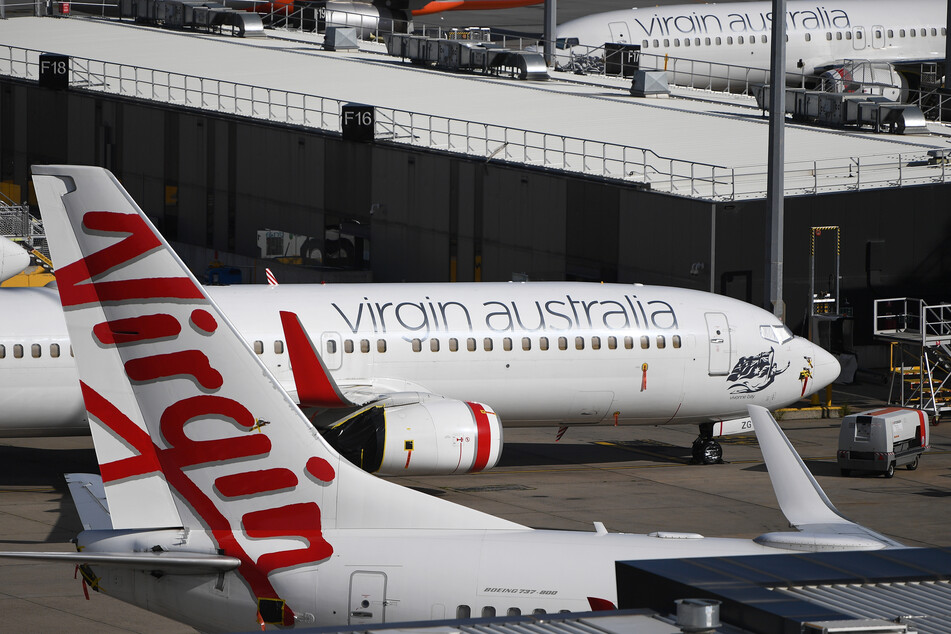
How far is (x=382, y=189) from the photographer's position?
55.3 m

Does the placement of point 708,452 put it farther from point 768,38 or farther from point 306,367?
point 768,38

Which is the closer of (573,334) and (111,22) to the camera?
(573,334)

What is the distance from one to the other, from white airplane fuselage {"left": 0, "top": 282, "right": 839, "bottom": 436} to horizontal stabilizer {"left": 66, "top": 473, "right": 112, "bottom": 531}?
14679 millimetres

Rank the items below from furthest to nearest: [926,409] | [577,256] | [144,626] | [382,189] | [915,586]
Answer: [382,189]
[577,256]
[926,409]
[144,626]
[915,586]

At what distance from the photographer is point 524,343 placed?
3444cm

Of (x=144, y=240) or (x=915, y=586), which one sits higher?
(x=144, y=240)

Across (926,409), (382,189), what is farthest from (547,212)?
(926,409)

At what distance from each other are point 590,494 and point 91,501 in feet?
58.5

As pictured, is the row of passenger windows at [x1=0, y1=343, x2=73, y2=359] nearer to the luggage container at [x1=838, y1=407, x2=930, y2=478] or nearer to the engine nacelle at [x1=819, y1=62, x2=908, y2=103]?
the luggage container at [x1=838, y1=407, x2=930, y2=478]

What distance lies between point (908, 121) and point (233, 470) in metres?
47.5

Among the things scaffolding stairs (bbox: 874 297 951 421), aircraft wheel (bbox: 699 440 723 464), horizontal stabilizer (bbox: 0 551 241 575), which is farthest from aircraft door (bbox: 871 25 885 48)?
horizontal stabilizer (bbox: 0 551 241 575)

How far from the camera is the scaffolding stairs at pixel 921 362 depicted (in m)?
43.1

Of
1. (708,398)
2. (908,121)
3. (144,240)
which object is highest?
(908,121)

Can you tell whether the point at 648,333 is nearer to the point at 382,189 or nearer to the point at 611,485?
the point at 611,485
